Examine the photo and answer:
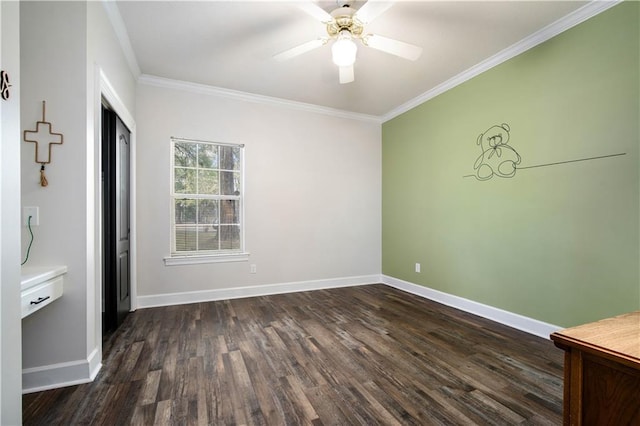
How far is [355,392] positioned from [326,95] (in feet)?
11.7

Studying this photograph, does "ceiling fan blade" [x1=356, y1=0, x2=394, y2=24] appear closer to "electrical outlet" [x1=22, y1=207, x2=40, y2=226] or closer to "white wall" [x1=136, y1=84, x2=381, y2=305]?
"white wall" [x1=136, y1=84, x2=381, y2=305]

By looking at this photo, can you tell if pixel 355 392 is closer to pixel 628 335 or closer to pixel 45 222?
pixel 628 335

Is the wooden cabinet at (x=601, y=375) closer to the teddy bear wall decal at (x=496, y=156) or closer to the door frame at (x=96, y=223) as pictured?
the teddy bear wall decal at (x=496, y=156)

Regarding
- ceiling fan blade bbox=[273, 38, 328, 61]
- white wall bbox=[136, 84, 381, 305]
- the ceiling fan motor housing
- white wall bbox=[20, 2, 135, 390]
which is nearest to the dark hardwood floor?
white wall bbox=[20, 2, 135, 390]

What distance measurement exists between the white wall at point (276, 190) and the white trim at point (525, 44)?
4.36 feet

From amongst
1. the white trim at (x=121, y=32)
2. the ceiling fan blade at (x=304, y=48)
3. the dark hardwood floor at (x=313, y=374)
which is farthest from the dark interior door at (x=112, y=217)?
the ceiling fan blade at (x=304, y=48)

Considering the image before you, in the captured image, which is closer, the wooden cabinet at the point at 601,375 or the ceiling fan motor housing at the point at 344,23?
the wooden cabinet at the point at 601,375

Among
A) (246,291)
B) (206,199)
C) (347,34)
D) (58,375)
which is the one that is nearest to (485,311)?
(246,291)

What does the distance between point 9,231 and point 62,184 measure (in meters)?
0.87

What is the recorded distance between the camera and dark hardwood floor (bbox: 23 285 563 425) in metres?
1.64

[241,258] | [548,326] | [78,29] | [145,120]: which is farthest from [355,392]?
[145,120]

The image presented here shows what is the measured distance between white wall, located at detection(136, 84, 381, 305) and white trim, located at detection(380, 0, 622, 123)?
133 cm

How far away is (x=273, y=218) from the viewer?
419 centimetres

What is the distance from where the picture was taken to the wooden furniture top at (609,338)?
2.64 feet
